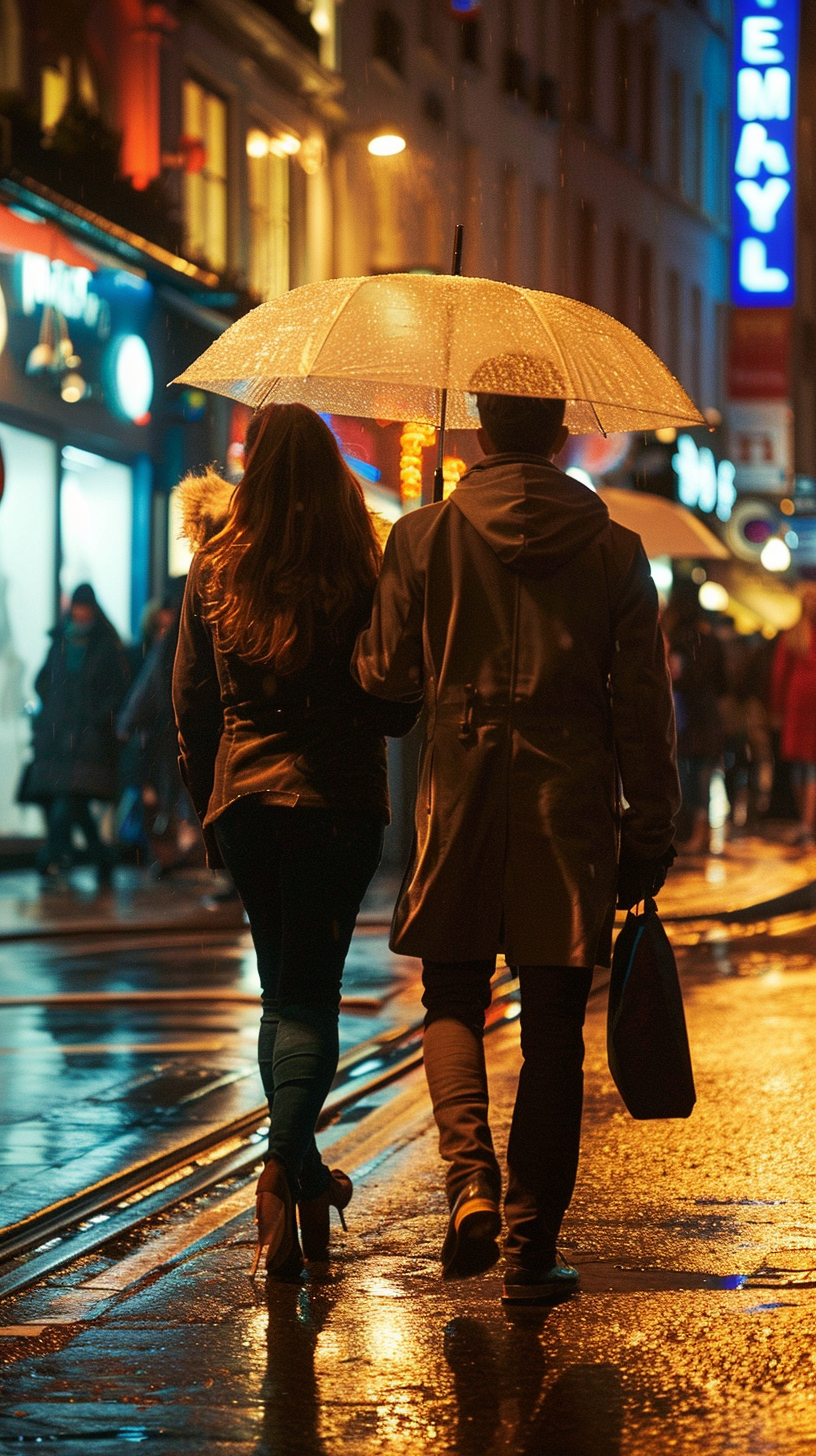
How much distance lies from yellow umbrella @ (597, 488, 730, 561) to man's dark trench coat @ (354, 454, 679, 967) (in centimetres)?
1238

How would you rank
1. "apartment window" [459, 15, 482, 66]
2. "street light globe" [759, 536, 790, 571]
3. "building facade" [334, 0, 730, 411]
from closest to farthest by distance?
1. "building facade" [334, 0, 730, 411]
2. "street light globe" [759, 536, 790, 571]
3. "apartment window" [459, 15, 482, 66]

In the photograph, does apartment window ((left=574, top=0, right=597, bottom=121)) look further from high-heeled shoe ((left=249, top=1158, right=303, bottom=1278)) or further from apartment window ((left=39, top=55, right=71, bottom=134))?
high-heeled shoe ((left=249, top=1158, right=303, bottom=1278))

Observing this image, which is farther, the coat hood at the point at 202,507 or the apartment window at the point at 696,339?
the apartment window at the point at 696,339

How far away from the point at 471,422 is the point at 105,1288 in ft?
8.11

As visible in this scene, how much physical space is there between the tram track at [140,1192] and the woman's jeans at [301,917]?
60 centimetres

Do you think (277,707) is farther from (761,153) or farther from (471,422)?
(761,153)

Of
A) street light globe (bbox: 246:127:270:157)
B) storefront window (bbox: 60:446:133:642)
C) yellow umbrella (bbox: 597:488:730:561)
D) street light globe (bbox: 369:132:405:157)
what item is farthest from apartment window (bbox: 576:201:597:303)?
yellow umbrella (bbox: 597:488:730:561)

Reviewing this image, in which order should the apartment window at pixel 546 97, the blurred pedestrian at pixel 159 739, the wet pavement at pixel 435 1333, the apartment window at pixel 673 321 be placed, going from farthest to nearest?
the apartment window at pixel 673 321
the apartment window at pixel 546 97
the blurred pedestrian at pixel 159 739
the wet pavement at pixel 435 1333

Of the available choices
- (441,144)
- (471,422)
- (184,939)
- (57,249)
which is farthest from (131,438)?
(471,422)

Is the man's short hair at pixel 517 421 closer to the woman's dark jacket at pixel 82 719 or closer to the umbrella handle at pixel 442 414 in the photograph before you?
the umbrella handle at pixel 442 414

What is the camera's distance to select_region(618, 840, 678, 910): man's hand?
496 centimetres

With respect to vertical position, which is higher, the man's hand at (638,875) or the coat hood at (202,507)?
the coat hood at (202,507)

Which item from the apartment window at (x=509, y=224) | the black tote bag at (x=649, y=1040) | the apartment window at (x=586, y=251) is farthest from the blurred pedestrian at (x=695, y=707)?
the apartment window at (x=586, y=251)

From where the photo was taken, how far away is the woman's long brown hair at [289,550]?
506 centimetres
